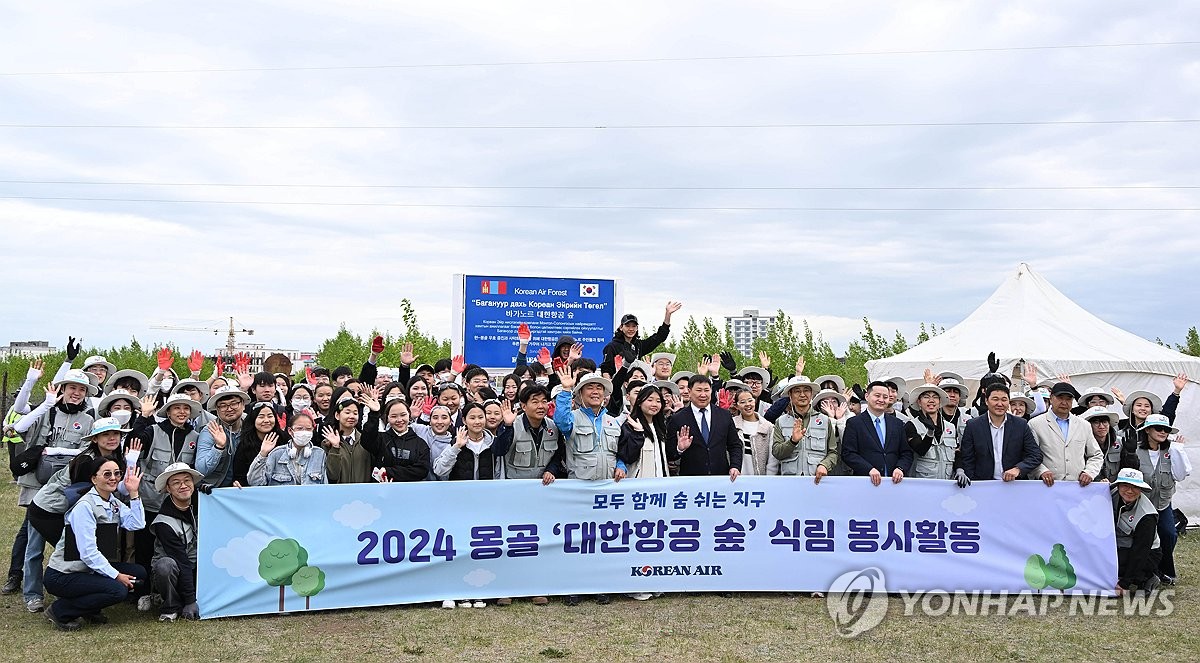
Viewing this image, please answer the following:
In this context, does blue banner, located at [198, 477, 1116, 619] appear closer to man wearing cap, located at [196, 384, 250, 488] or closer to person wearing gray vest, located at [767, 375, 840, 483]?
person wearing gray vest, located at [767, 375, 840, 483]


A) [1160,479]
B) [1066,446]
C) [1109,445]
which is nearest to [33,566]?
[1066,446]

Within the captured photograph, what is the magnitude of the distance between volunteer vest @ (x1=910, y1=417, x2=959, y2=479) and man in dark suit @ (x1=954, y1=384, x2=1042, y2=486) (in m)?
0.13

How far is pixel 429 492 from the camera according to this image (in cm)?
735

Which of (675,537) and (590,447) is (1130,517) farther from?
(590,447)

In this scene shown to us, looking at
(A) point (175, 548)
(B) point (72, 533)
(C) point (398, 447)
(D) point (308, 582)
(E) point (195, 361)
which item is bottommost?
(D) point (308, 582)

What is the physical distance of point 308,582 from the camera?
7117 millimetres

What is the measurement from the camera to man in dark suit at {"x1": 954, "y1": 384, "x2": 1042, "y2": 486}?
7914 millimetres

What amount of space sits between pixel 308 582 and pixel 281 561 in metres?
0.25

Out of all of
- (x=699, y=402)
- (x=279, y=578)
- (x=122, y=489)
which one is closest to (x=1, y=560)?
(x=122, y=489)

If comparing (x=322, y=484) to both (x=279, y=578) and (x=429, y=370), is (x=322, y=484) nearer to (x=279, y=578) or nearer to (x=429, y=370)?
(x=279, y=578)

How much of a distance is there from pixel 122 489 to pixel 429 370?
12.2 ft

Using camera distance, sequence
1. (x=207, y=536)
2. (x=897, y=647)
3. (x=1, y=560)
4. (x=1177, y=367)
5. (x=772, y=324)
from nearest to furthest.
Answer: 1. (x=897, y=647)
2. (x=207, y=536)
3. (x=1, y=560)
4. (x=1177, y=367)
5. (x=772, y=324)

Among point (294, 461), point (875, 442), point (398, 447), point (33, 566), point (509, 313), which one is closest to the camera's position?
point (294, 461)

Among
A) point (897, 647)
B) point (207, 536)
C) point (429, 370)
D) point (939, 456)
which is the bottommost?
point (897, 647)
